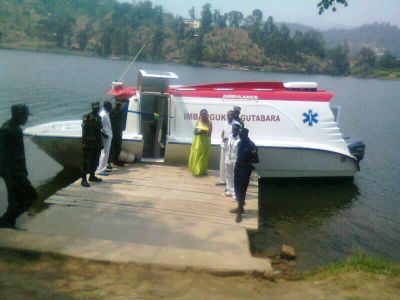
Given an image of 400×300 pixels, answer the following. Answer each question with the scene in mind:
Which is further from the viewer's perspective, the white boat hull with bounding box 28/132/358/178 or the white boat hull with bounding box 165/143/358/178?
the white boat hull with bounding box 165/143/358/178

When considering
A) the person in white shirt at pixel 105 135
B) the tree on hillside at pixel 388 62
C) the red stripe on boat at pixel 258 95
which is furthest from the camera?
the tree on hillside at pixel 388 62

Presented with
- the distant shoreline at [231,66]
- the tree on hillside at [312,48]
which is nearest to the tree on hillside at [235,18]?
the tree on hillside at [312,48]

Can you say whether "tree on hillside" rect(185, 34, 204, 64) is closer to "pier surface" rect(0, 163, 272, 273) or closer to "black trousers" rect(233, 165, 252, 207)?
"pier surface" rect(0, 163, 272, 273)

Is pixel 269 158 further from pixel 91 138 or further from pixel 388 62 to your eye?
pixel 388 62

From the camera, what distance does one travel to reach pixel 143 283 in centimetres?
496

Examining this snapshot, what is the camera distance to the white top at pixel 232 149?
26.9 ft

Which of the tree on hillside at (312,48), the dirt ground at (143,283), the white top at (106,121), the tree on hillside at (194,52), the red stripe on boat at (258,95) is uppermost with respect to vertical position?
the tree on hillside at (312,48)

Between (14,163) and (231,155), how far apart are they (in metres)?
3.98

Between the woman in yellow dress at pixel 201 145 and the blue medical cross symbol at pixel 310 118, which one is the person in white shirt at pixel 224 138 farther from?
the blue medical cross symbol at pixel 310 118

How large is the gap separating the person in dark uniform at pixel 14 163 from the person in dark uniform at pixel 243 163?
340cm

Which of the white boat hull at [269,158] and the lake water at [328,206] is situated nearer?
the lake water at [328,206]

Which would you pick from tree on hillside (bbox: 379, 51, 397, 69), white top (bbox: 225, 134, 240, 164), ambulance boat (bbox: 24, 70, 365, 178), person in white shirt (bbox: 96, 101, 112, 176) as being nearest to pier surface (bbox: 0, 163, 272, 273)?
person in white shirt (bbox: 96, 101, 112, 176)

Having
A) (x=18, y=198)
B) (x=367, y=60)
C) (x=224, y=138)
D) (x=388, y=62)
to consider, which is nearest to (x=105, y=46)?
(x=367, y=60)

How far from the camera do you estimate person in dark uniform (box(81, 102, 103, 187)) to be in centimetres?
818
